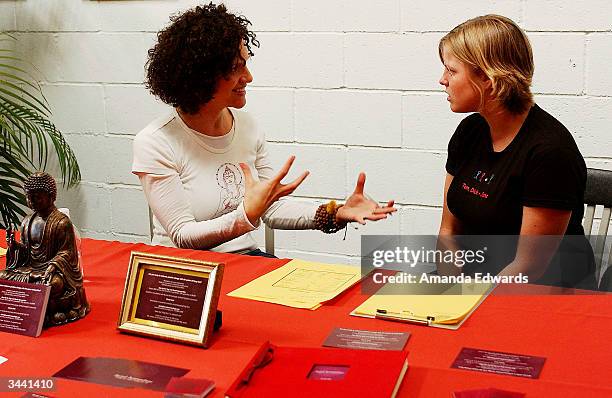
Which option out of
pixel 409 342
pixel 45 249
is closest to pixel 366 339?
pixel 409 342

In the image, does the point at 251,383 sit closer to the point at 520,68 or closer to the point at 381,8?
the point at 520,68

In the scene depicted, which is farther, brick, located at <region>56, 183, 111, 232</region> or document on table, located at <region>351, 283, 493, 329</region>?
brick, located at <region>56, 183, 111, 232</region>

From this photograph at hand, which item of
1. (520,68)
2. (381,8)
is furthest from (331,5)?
(520,68)

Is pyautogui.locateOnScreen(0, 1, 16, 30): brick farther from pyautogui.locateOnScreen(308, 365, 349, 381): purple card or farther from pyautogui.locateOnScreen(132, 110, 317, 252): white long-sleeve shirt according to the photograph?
pyautogui.locateOnScreen(308, 365, 349, 381): purple card

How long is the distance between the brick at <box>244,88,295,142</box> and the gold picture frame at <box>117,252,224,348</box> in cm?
169

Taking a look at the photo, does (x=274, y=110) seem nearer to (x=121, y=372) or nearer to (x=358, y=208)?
(x=358, y=208)

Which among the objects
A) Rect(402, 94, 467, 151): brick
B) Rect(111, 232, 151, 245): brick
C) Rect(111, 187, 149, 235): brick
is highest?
Rect(402, 94, 467, 151): brick

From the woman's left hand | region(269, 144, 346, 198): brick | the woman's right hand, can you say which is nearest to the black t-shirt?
the woman's left hand

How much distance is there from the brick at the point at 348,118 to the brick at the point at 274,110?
0.12ft

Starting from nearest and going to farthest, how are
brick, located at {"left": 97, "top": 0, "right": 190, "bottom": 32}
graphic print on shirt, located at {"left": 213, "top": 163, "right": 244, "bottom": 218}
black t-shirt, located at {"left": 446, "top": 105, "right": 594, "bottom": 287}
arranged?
black t-shirt, located at {"left": 446, "top": 105, "right": 594, "bottom": 287}, graphic print on shirt, located at {"left": 213, "top": 163, "right": 244, "bottom": 218}, brick, located at {"left": 97, "top": 0, "right": 190, "bottom": 32}

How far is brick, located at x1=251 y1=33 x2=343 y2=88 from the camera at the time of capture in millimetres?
3074

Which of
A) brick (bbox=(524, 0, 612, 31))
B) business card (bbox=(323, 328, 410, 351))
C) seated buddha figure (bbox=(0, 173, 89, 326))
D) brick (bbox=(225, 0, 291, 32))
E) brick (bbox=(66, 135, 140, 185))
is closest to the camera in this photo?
business card (bbox=(323, 328, 410, 351))

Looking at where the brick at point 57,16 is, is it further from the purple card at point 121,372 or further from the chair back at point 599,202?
the purple card at point 121,372

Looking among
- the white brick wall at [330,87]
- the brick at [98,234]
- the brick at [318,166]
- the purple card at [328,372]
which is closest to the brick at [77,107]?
the white brick wall at [330,87]
